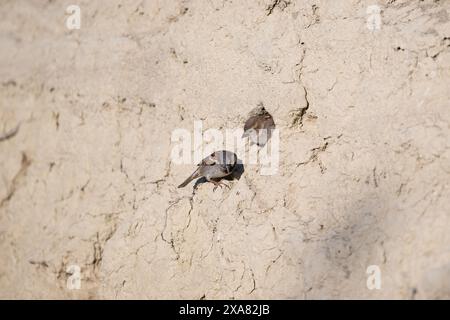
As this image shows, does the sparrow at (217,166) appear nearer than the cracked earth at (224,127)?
No

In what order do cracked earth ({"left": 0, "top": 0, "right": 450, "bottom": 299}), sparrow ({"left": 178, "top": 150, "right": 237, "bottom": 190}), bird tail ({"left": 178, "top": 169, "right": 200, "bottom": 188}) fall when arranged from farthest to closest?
bird tail ({"left": 178, "top": 169, "right": 200, "bottom": 188})
sparrow ({"left": 178, "top": 150, "right": 237, "bottom": 190})
cracked earth ({"left": 0, "top": 0, "right": 450, "bottom": 299})

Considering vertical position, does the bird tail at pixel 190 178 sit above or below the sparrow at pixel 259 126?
below

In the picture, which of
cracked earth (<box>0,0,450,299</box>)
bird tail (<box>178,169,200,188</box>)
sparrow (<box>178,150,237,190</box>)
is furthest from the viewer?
bird tail (<box>178,169,200,188</box>)

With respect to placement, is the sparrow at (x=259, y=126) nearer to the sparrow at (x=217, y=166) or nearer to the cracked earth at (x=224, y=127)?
the cracked earth at (x=224, y=127)

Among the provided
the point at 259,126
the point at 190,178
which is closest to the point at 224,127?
the point at 259,126

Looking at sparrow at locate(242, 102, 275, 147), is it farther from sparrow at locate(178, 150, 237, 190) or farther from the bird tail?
the bird tail

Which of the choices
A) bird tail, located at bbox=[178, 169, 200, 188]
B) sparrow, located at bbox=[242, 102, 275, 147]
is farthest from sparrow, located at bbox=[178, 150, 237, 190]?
sparrow, located at bbox=[242, 102, 275, 147]

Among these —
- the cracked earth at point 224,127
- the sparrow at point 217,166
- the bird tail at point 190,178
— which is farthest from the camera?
the bird tail at point 190,178

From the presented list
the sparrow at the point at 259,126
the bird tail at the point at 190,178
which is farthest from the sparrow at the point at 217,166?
the sparrow at the point at 259,126
